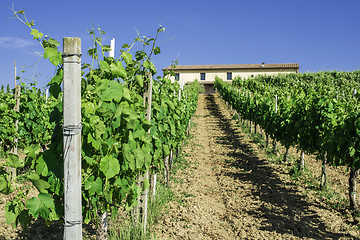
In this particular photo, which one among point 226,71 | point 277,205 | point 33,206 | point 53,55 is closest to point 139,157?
point 33,206

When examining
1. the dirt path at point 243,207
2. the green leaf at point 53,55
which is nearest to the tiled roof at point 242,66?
the dirt path at point 243,207

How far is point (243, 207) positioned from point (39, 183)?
4.26 metres

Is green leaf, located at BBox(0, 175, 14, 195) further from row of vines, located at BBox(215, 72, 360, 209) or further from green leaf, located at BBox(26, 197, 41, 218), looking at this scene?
row of vines, located at BBox(215, 72, 360, 209)

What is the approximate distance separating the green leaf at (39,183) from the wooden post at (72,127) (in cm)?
30

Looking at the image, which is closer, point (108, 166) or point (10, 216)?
point (10, 216)

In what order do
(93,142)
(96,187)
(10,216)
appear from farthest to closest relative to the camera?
(96,187), (93,142), (10,216)

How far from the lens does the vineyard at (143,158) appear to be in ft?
7.02

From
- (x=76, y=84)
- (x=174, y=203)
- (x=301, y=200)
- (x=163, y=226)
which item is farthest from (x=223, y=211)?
(x=76, y=84)

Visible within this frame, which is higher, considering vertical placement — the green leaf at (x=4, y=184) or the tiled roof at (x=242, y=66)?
the tiled roof at (x=242, y=66)

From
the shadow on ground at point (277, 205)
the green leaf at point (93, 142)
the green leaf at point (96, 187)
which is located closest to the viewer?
the green leaf at point (93, 142)

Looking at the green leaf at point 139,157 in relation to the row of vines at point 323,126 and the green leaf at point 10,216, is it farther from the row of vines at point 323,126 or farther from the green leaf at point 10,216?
the row of vines at point 323,126

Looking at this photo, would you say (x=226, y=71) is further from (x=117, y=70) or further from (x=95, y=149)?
(x=95, y=149)

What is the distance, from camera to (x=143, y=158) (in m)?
3.02

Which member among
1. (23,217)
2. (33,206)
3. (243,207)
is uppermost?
(33,206)
